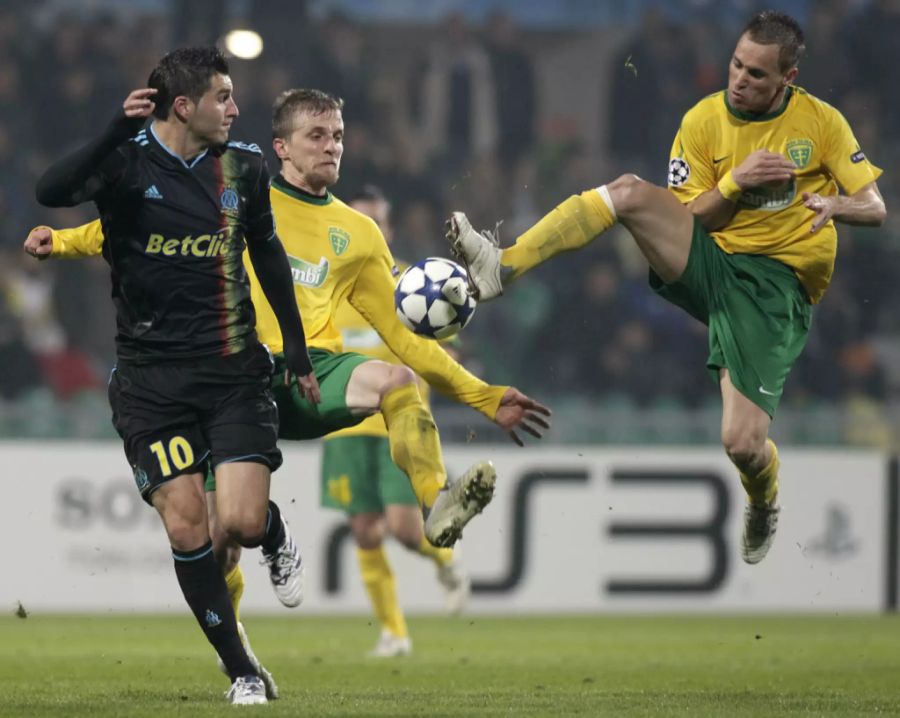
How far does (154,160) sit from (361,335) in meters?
3.84

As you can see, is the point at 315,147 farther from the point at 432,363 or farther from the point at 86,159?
the point at 86,159

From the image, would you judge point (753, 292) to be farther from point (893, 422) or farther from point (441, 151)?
point (441, 151)

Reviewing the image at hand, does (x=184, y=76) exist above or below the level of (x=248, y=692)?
above

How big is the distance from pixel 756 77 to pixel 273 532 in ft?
8.58

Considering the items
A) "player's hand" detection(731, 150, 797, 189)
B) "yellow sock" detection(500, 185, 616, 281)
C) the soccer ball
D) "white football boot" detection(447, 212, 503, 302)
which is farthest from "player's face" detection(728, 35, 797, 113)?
the soccer ball

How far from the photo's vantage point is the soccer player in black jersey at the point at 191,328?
19.4 feet

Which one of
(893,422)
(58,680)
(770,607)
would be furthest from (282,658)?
(893,422)

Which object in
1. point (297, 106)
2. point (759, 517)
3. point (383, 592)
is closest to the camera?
point (297, 106)

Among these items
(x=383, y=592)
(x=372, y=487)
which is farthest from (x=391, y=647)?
(x=372, y=487)

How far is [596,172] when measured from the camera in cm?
1502

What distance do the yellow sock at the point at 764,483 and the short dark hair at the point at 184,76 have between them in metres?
2.84

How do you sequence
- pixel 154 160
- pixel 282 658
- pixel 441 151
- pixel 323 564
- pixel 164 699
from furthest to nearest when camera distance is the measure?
pixel 441 151, pixel 323 564, pixel 282 658, pixel 164 699, pixel 154 160

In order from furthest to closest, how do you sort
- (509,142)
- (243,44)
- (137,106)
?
(509,142) → (243,44) → (137,106)

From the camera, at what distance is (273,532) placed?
21.5ft
